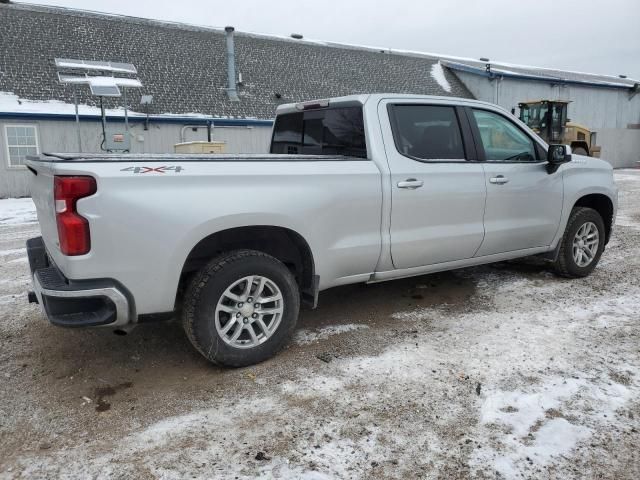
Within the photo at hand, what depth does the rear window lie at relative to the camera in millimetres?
4230

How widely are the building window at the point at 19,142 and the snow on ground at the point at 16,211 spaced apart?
133 cm

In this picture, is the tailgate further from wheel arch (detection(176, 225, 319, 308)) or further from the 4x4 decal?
wheel arch (detection(176, 225, 319, 308))

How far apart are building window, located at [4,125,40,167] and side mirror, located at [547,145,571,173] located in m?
15.9

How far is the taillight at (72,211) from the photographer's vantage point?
2.87 meters

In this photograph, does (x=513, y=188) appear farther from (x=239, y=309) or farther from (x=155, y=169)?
(x=155, y=169)

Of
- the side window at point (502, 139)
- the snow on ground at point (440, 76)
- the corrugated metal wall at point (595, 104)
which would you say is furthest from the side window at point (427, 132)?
the corrugated metal wall at point (595, 104)

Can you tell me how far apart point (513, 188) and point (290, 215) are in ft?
7.83

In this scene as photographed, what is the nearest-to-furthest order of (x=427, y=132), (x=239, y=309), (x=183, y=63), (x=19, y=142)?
1. (x=239, y=309)
2. (x=427, y=132)
3. (x=19, y=142)
4. (x=183, y=63)

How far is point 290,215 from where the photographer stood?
355 centimetres

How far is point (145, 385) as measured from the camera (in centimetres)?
340

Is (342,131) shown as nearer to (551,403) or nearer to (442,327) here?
(442,327)

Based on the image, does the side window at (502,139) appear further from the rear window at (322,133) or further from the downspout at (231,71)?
the downspout at (231,71)


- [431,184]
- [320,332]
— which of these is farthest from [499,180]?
[320,332]

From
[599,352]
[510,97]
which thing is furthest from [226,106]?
[599,352]
